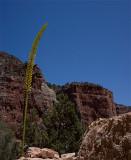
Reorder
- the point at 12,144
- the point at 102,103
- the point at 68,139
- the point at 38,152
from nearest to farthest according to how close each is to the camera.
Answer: the point at 38,152
the point at 12,144
the point at 68,139
the point at 102,103

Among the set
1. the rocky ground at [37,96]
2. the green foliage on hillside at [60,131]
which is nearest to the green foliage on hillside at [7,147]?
the rocky ground at [37,96]

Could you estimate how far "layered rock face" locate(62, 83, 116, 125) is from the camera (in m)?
95.7

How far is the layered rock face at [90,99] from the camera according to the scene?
9569 cm

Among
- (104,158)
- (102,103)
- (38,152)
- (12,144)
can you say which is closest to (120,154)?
(104,158)

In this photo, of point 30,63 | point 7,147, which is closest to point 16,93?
point 7,147

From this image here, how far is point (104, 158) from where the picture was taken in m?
4.29

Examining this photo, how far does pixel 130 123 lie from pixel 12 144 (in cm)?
2308

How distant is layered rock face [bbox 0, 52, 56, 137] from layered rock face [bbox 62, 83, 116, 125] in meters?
11.1

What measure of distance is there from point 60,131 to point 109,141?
1741 inches

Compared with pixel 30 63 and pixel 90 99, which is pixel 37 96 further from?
pixel 30 63

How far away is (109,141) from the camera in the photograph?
→ 14.0 feet

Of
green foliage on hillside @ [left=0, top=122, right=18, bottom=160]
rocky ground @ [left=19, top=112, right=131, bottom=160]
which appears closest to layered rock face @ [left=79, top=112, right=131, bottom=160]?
rocky ground @ [left=19, top=112, right=131, bottom=160]

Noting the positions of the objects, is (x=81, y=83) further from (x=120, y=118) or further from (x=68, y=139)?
(x=120, y=118)

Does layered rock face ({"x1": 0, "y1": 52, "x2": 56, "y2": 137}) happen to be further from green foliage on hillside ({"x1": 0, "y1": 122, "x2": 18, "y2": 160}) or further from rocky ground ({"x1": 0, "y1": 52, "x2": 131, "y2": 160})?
green foliage on hillside ({"x1": 0, "y1": 122, "x2": 18, "y2": 160})
